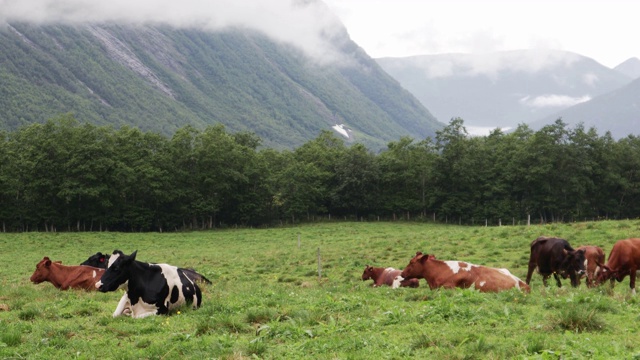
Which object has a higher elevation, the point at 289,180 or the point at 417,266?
the point at 289,180

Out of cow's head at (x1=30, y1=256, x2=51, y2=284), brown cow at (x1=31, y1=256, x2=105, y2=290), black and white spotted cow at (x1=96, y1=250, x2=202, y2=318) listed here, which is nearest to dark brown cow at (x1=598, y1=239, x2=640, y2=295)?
black and white spotted cow at (x1=96, y1=250, x2=202, y2=318)

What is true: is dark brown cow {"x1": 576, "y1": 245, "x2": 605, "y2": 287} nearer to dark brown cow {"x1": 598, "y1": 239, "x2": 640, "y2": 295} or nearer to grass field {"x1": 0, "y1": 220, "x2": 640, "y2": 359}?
dark brown cow {"x1": 598, "y1": 239, "x2": 640, "y2": 295}

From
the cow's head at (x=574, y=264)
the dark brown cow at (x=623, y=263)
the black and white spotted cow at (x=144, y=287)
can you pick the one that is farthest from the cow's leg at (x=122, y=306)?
the dark brown cow at (x=623, y=263)

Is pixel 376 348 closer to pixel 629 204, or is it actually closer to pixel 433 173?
pixel 433 173

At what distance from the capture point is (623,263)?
1447 cm

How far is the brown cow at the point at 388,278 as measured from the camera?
55.2 ft

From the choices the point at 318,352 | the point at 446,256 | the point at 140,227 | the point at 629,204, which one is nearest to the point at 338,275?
the point at 446,256

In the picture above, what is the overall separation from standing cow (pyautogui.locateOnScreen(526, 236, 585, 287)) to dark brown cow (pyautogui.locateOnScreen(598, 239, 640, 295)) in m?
0.68

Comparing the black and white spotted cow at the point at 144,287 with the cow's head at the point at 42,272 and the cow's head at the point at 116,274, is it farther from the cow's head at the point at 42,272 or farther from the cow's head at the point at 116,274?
the cow's head at the point at 42,272

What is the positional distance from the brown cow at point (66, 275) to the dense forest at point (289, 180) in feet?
151

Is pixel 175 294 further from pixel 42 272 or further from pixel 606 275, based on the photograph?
pixel 606 275

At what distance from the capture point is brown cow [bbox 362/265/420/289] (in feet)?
55.2

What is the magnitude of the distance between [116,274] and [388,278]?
9912 millimetres

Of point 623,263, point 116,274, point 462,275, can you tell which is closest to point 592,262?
point 623,263
